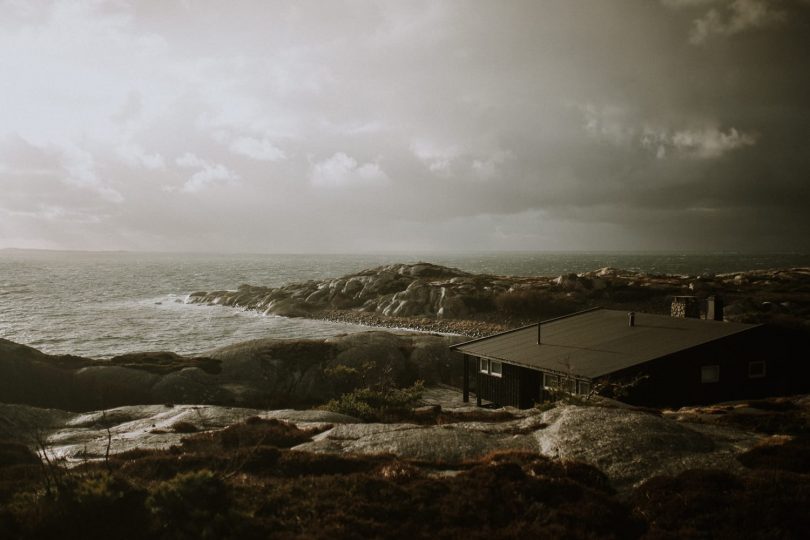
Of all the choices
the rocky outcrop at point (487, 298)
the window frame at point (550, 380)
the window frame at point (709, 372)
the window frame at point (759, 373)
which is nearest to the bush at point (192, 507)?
the window frame at point (550, 380)

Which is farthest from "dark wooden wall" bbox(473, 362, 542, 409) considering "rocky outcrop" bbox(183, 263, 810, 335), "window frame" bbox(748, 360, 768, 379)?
"rocky outcrop" bbox(183, 263, 810, 335)

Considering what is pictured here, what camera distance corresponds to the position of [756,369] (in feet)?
98.3

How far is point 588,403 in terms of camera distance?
23.2 metres

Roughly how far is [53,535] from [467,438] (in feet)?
41.2

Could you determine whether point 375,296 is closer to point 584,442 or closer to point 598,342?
point 598,342

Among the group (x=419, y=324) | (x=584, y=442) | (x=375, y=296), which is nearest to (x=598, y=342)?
(x=584, y=442)

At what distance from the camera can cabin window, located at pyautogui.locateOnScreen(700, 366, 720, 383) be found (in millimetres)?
28188

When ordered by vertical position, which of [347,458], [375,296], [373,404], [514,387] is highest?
[347,458]

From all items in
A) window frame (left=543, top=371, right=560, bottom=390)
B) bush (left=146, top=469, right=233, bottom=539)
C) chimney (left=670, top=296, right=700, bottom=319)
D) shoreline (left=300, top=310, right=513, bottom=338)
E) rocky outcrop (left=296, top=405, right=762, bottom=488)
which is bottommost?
shoreline (left=300, top=310, right=513, bottom=338)

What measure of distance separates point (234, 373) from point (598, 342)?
85.7ft

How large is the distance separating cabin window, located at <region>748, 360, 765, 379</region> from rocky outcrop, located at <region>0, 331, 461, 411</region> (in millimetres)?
21502

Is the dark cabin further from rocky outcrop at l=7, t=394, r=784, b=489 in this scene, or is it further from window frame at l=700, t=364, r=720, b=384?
rocky outcrop at l=7, t=394, r=784, b=489

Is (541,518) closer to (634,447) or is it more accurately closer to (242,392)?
(634,447)

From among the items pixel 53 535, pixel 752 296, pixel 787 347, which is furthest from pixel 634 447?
pixel 752 296
